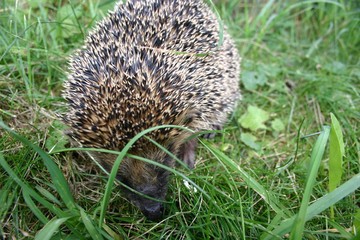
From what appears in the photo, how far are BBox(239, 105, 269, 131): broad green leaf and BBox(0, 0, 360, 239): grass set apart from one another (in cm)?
1

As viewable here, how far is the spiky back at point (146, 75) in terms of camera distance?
10.4ft

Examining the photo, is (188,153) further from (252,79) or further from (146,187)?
(252,79)

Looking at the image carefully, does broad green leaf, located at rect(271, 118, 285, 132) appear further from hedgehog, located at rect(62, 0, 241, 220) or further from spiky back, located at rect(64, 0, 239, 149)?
hedgehog, located at rect(62, 0, 241, 220)

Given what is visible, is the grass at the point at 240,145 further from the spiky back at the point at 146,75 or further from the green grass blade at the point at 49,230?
the spiky back at the point at 146,75

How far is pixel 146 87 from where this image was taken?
326cm

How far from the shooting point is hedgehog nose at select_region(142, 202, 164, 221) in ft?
10.5

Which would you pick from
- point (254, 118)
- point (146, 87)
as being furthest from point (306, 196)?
point (254, 118)

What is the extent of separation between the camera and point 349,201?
3.37m

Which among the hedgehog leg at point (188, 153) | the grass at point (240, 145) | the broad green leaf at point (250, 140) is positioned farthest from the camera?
the broad green leaf at point (250, 140)

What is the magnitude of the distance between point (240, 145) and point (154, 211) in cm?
153

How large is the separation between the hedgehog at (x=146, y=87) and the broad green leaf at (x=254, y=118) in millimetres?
637

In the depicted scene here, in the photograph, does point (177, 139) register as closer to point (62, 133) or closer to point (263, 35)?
point (62, 133)

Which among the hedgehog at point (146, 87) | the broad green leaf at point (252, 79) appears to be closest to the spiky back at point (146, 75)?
the hedgehog at point (146, 87)

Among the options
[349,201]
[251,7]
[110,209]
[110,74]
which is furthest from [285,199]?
[251,7]
